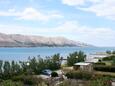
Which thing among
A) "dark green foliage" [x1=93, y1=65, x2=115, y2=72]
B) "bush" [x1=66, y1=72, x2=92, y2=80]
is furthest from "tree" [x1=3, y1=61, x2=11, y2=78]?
"dark green foliage" [x1=93, y1=65, x2=115, y2=72]

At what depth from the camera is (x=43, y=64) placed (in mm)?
40375

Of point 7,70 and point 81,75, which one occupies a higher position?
point 7,70

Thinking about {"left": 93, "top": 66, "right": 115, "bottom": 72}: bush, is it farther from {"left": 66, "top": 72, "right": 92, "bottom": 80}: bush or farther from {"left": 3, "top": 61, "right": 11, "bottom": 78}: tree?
{"left": 3, "top": 61, "right": 11, "bottom": 78}: tree

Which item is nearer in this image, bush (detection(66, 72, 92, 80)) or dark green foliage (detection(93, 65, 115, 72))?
bush (detection(66, 72, 92, 80))

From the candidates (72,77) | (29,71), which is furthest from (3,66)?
(72,77)

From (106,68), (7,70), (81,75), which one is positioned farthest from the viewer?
(106,68)

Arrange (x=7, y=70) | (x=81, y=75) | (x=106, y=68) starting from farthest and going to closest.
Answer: (x=106, y=68) < (x=7, y=70) < (x=81, y=75)

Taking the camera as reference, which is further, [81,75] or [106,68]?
[106,68]

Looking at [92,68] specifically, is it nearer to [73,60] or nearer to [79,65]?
[79,65]

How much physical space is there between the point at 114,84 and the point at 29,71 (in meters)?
10.1

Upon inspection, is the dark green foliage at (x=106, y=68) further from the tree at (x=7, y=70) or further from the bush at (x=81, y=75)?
the tree at (x=7, y=70)

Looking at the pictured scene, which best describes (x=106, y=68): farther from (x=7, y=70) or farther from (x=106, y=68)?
(x=7, y=70)

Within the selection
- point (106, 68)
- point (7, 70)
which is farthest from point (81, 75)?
point (7, 70)

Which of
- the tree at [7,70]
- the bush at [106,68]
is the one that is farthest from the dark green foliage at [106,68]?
the tree at [7,70]
